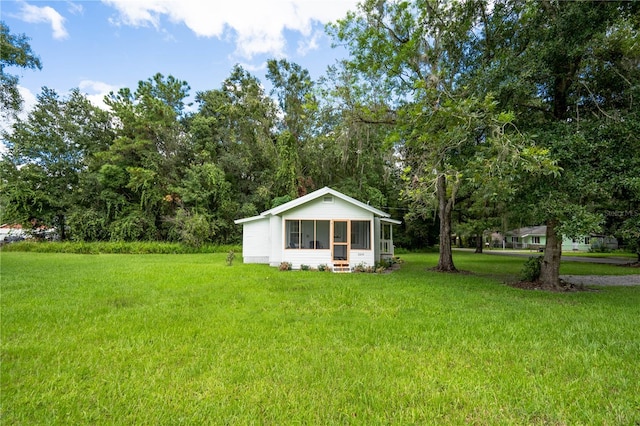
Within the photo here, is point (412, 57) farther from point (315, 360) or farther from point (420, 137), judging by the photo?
point (315, 360)

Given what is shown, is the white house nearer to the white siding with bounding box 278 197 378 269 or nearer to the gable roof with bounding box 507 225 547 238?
the white siding with bounding box 278 197 378 269

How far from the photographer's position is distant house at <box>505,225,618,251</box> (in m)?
32.9

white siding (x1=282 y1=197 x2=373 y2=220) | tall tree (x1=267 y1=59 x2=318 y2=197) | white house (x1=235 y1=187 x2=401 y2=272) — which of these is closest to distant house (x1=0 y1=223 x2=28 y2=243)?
tall tree (x1=267 y1=59 x2=318 y2=197)

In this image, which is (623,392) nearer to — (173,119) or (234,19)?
(234,19)

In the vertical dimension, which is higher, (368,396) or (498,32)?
(498,32)

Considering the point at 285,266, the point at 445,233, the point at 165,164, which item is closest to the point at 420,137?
the point at 445,233

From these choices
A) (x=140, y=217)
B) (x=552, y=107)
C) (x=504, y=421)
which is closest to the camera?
(x=504, y=421)

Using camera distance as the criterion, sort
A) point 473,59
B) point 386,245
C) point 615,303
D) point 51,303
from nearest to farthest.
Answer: point 51,303
point 615,303
point 473,59
point 386,245

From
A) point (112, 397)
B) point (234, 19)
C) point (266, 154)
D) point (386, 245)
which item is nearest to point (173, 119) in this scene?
point (266, 154)

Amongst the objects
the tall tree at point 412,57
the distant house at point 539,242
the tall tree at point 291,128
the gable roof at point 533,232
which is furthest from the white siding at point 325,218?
the gable roof at point 533,232

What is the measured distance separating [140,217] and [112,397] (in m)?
23.2

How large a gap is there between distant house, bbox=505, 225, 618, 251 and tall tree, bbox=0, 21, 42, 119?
35.4m

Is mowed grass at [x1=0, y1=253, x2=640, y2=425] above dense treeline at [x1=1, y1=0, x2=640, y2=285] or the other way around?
the other way around

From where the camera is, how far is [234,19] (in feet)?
31.6
